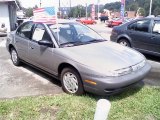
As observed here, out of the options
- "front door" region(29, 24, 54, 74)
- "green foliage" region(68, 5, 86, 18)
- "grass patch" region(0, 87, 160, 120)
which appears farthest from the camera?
"green foliage" region(68, 5, 86, 18)

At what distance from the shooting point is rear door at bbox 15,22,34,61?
6271 mm

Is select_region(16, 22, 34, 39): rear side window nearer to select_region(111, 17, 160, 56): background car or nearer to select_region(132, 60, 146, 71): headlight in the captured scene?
select_region(132, 60, 146, 71): headlight

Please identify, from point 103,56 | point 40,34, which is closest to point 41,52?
point 40,34

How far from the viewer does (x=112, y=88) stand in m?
4.30

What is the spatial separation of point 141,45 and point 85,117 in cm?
484

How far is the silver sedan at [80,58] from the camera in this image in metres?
4.34

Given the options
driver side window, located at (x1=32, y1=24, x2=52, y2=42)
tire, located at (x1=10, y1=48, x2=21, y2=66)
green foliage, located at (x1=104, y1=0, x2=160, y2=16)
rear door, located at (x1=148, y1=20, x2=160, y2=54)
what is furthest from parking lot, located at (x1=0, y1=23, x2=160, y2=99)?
green foliage, located at (x1=104, y1=0, x2=160, y2=16)

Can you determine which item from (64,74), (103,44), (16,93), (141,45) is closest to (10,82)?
(16,93)

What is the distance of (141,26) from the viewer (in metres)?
8.20

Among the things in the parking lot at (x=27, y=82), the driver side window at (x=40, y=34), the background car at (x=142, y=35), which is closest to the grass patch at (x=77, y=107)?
the parking lot at (x=27, y=82)

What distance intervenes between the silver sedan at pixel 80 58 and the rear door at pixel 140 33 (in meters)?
2.55

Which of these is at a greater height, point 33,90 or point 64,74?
point 64,74

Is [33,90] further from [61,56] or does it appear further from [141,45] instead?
[141,45]

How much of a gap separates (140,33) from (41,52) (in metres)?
3.91
